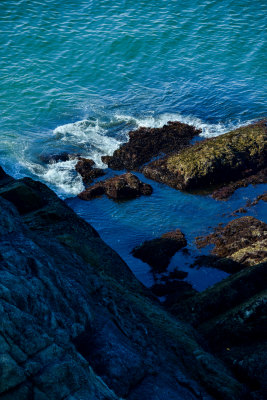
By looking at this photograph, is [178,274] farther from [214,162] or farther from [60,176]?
[60,176]

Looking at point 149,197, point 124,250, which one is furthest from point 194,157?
point 124,250

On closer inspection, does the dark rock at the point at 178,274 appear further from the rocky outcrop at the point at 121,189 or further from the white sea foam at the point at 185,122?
the white sea foam at the point at 185,122

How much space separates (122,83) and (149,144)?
11.6 metres

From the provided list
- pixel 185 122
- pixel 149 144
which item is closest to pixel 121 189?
A: pixel 149 144

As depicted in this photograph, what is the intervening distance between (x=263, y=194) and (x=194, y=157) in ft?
15.6

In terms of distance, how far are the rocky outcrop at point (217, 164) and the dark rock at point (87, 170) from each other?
3052 millimetres

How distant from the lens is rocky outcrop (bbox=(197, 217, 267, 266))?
1792 centimetres

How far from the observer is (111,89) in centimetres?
3772

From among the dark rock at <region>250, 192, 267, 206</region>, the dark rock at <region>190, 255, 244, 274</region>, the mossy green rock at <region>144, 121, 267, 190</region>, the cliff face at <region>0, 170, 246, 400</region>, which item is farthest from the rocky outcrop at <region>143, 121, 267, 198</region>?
the cliff face at <region>0, 170, 246, 400</region>

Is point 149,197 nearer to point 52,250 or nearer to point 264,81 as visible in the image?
point 52,250

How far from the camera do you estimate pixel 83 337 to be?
9.27 m

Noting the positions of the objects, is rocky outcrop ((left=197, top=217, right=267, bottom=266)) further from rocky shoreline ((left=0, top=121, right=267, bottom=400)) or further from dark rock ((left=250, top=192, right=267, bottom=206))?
dark rock ((left=250, top=192, right=267, bottom=206))

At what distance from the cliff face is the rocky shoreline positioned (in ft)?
0.08

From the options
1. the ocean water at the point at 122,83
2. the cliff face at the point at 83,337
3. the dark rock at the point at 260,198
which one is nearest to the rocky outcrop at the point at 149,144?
the ocean water at the point at 122,83
